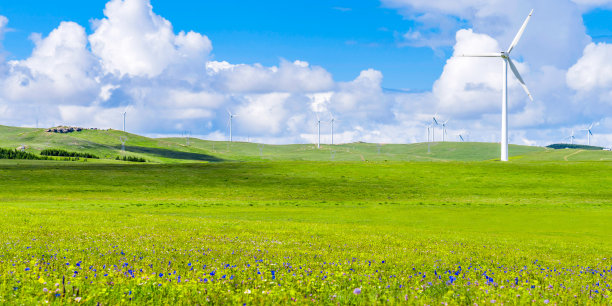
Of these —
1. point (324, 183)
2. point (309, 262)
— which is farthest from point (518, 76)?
point (309, 262)

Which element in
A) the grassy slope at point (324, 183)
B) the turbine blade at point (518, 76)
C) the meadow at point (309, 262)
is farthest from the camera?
the turbine blade at point (518, 76)

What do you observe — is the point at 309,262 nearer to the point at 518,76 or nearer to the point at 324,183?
the point at 324,183

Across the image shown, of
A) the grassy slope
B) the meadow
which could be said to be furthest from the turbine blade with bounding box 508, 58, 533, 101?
the meadow

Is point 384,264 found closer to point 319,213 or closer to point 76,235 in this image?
point 76,235

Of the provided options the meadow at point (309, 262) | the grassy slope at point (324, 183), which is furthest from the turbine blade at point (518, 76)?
the meadow at point (309, 262)

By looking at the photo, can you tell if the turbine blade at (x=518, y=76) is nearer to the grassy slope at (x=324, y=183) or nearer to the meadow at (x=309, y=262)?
the grassy slope at (x=324, y=183)

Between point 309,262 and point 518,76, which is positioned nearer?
point 309,262

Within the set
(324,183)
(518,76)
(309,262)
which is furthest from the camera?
(518,76)

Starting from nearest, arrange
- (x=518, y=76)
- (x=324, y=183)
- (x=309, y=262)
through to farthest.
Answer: (x=309, y=262)
(x=324, y=183)
(x=518, y=76)

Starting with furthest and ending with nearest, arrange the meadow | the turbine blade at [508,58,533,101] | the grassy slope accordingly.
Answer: the turbine blade at [508,58,533,101] → the grassy slope → the meadow

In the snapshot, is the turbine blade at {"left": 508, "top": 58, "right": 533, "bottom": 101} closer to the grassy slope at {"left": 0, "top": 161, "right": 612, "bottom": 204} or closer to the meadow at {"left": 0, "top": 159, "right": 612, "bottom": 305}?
the grassy slope at {"left": 0, "top": 161, "right": 612, "bottom": 204}

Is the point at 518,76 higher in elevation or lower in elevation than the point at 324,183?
higher

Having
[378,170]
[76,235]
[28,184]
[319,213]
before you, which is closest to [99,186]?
[28,184]

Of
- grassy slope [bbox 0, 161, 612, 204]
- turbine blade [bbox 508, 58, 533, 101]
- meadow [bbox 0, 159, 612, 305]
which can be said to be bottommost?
grassy slope [bbox 0, 161, 612, 204]
